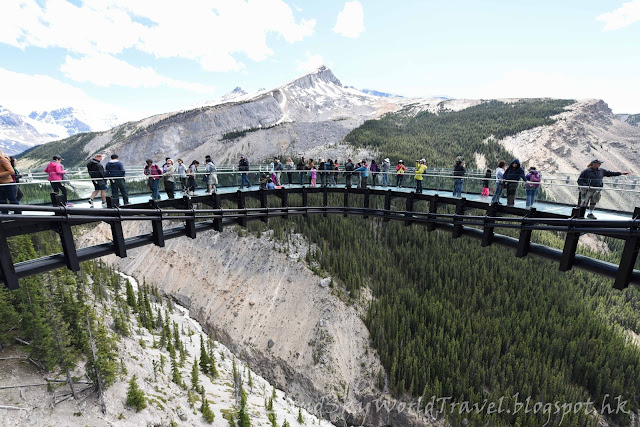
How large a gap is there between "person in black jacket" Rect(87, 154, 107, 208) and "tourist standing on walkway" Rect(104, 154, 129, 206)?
28 centimetres

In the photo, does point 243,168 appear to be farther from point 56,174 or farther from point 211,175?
point 56,174

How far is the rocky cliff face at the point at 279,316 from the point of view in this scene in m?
28.4

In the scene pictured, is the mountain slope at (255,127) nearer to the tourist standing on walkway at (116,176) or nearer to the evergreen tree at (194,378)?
the evergreen tree at (194,378)

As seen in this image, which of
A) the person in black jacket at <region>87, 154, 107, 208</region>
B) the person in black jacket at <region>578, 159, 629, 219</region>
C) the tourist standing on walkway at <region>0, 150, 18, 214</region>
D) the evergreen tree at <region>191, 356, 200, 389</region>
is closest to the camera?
the tourist standing on walkway at <region>0, 150, 18, 214</region>

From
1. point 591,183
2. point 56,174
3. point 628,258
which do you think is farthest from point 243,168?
point 628,258

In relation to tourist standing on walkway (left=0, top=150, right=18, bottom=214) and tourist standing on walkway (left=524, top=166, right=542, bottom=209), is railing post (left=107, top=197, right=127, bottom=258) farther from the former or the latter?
tourist standing on walkway (left=524, top=166, right=542, bottom=209)

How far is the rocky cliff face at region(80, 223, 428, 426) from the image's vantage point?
28359 mm

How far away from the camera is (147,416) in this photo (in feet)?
51.9

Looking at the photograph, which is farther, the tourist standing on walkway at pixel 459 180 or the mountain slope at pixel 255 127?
the mountain slope at pixel 255 127

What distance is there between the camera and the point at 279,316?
1330 inches

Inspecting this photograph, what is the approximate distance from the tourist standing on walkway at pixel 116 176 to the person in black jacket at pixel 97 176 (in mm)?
279

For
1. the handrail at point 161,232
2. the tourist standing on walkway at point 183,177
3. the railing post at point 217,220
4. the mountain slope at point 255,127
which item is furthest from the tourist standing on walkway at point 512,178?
the mountain slope at point 255,127

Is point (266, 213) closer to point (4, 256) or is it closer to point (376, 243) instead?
point (4, 256)

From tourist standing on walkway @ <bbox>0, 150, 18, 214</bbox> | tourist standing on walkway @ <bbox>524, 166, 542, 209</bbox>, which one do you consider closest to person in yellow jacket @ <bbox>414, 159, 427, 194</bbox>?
tourist standing on walkway @ <bbox>524, 166, 542, 209</bbox>
